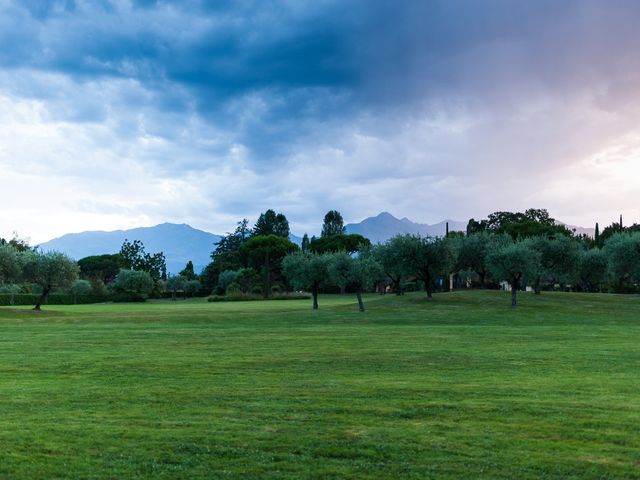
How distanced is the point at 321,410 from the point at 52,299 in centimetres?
9945

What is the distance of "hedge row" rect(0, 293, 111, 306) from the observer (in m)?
87.8

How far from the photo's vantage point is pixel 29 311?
54062mm

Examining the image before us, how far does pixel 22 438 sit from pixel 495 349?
59.5 ft

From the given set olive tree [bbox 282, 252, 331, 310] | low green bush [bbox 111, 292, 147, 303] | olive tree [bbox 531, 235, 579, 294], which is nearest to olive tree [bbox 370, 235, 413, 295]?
olive tree [bbox 282, 252, 331, 310]

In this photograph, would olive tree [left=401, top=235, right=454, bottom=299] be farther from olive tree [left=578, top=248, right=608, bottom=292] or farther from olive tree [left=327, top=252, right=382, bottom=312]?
olive tree [left=578, top=248, right=608, bottom=292]

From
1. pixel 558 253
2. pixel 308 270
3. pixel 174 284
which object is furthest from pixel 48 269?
pixel 174 284

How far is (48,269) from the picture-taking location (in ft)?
200

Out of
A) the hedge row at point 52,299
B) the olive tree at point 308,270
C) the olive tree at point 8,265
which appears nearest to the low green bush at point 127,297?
the hedge row at point 52,299

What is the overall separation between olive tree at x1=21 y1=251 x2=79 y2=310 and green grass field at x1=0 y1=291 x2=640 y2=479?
40383 mm

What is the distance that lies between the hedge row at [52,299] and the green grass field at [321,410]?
73641mm

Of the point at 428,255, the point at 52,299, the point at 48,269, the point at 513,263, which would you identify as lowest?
the point at 52,299

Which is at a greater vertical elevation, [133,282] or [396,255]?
[396,255]

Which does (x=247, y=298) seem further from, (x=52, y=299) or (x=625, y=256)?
(x=625, y=256)

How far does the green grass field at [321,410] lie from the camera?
820cm
